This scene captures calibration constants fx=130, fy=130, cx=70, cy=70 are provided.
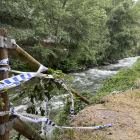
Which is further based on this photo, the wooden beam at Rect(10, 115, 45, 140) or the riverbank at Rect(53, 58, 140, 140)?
the riverbank at Rect(53, 58, 140, 140)

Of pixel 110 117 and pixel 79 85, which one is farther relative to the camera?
pixel 79 85

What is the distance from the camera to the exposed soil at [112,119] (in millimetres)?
2848

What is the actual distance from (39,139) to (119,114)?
8.01ft

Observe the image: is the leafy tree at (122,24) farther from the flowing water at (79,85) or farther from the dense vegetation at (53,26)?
the flowing water at (79,85)

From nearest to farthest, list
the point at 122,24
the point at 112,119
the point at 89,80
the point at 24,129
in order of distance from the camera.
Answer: the point at 24,129 < the point at 112,119 < the point at 89,80 < the point at 122,24

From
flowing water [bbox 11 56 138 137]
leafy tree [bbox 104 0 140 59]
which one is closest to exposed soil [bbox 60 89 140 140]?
flowing water [bbox 11 56 138 137]

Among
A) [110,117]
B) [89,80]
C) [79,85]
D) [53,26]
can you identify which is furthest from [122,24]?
[110,117]

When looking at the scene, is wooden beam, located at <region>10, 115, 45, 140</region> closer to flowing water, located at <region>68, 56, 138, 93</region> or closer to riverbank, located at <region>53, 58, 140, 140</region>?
riverbank, located at <region>53, 58, 140, 140</region>

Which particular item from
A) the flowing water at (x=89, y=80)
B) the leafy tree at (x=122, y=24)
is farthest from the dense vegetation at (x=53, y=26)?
the leafy tree at (x=122, y=24)

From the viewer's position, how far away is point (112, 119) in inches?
139

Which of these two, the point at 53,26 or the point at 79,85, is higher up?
the point at 53,26

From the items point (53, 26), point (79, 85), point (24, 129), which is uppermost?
point (53, 26)

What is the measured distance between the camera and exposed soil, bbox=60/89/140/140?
2.85 m

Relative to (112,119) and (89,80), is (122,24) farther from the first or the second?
(112,119)
